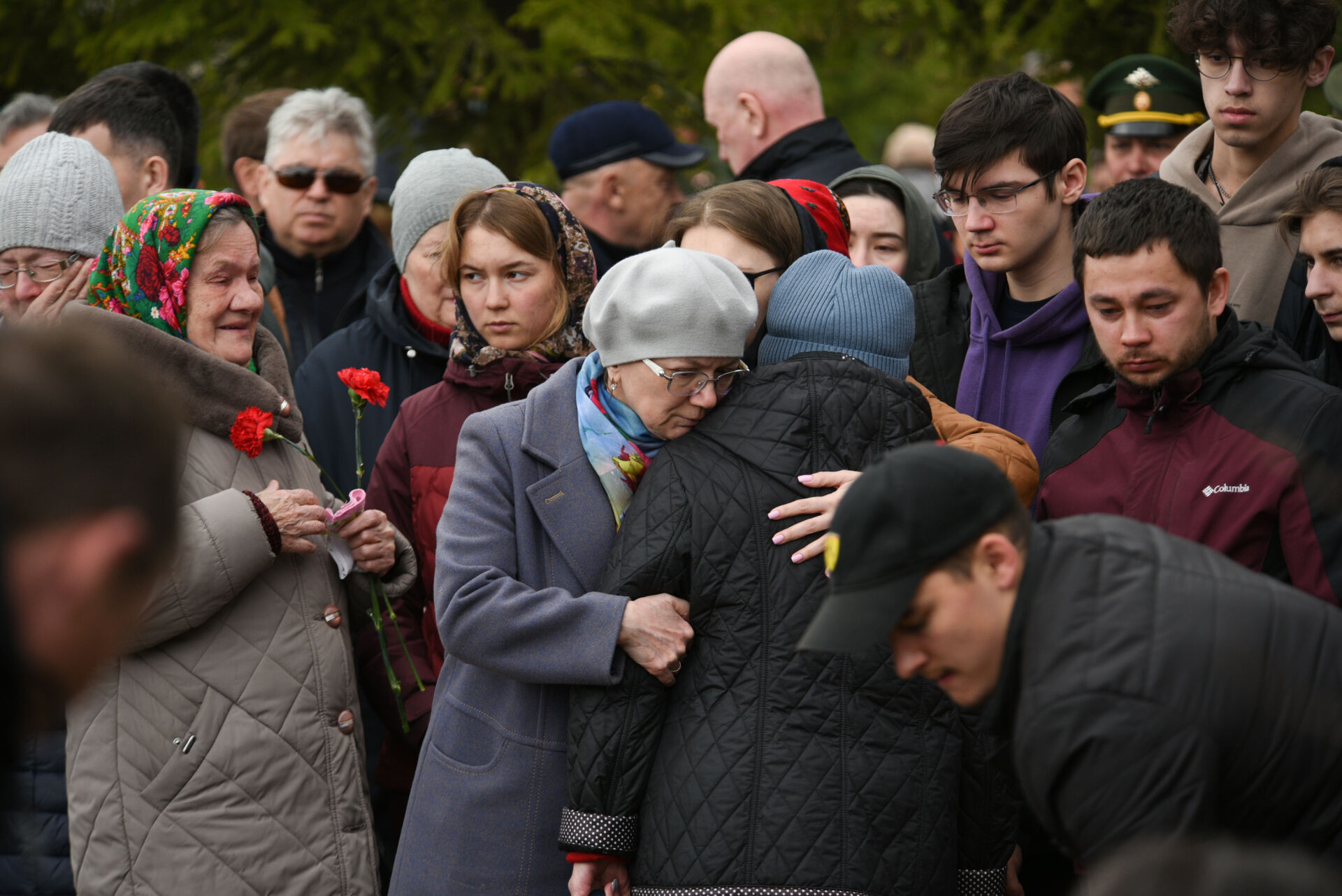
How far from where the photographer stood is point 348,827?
348 centimetres

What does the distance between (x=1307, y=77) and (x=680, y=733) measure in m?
2.82

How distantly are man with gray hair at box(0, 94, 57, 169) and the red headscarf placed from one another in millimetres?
4252

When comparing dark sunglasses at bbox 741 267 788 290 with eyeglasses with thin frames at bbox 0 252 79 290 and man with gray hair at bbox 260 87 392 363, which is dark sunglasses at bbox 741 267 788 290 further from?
man with gray hair at bbox 260 87 392 363

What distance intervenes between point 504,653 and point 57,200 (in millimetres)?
2285

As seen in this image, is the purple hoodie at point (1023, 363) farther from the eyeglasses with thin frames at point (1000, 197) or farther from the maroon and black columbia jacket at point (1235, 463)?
the maroon and black columbia jacket at point (1235, 463)

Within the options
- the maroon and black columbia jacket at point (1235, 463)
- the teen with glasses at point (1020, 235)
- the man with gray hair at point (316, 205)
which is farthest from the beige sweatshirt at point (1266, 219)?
the man with gray hair at point (316, 205)

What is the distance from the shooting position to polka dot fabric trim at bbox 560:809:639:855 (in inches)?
109

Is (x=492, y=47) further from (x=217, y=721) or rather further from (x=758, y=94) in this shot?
(x=217, y=721)

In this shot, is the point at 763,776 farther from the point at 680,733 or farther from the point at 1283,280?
the point at 1283,280

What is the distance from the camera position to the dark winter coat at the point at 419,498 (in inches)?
152

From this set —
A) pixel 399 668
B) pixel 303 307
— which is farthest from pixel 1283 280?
pixel 303 307

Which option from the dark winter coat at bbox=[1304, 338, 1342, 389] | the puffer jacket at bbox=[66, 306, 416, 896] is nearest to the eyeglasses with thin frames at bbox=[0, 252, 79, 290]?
the puffer jacket at bbox=[66, 306, 416, 896]

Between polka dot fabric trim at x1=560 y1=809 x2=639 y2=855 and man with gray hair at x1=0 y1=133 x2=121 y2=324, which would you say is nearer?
polka dot fabric trim at x1=560 y1=809 x2=639 y2=855

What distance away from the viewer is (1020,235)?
386cm
